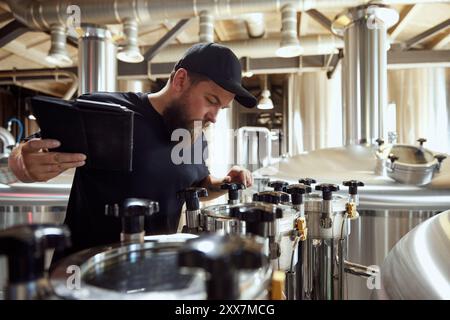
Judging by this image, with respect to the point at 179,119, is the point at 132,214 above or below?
below

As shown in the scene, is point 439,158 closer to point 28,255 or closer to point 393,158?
point 393,158

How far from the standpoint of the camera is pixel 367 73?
1.92 metres

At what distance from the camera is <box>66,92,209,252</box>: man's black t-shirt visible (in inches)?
39.6

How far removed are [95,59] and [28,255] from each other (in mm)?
2282

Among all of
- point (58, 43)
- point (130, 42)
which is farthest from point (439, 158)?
point (58, 43)

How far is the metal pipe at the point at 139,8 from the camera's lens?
80.4 inches

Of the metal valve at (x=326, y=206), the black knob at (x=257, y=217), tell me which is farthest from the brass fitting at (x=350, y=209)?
the black knob at (x=257, y=217)

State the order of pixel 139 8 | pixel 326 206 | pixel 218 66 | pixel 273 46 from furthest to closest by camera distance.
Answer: pixel 273 46 → pixel 139 8 → pixel 218 66 → pixel 326 206

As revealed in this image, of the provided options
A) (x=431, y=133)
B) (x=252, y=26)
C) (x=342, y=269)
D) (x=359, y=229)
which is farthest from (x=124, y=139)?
(x=431, y=133)

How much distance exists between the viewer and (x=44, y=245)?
30cm

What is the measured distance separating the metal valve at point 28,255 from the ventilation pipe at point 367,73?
1.85 meters

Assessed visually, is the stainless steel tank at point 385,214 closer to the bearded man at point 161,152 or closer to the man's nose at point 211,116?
the bearded man at point 161,152

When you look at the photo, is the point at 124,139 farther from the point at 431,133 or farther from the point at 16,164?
the point at 431,133
